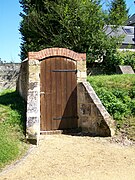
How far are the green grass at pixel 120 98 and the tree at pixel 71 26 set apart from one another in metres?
6.77

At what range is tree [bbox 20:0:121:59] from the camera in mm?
17188

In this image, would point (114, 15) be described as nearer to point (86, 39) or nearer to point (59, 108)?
point (86, 39)

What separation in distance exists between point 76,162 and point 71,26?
42.6 feet

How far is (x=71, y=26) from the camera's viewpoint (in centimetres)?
1742

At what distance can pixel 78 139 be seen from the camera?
7.69 metres

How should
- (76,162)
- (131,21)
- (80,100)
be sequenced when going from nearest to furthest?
(76,162), (80,100), (131,21)

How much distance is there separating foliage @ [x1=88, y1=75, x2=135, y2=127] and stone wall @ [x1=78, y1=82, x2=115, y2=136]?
1.75 feet

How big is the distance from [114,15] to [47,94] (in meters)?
11.7

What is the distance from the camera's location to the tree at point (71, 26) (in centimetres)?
1719

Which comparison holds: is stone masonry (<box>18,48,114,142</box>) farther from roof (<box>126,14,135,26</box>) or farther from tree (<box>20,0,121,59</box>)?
roof (<box>126,14,135,26</box>)

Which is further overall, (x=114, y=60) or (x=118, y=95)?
(x=114, y=60)

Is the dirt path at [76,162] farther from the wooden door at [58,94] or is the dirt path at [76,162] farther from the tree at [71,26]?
the tree at [71,26]

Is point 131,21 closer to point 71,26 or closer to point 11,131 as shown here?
point 71,26

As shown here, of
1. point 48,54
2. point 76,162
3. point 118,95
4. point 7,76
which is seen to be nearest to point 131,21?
point 7,76
